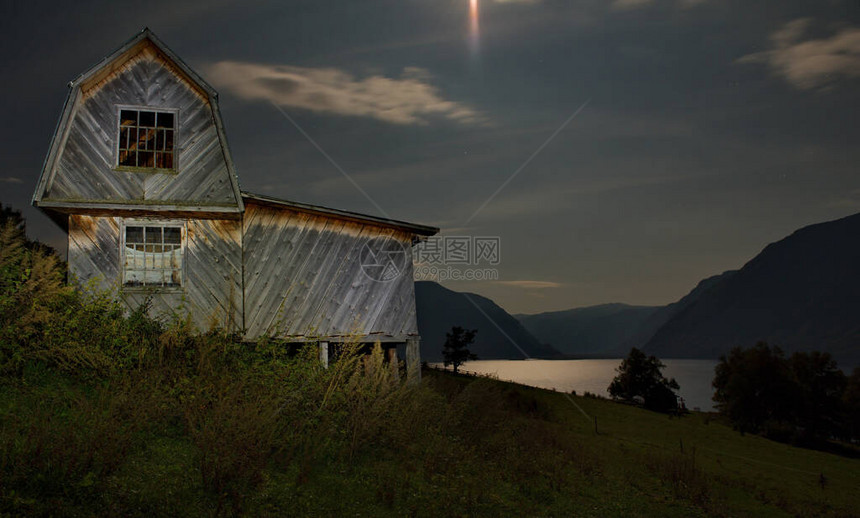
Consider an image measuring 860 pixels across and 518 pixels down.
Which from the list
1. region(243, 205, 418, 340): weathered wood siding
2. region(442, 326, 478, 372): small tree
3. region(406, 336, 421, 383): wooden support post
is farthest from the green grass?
region(442, 326, 478, 372): small tree

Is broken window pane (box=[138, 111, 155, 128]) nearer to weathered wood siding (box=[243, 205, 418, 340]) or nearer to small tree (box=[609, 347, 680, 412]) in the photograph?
weathered wood siding (box=[243, 205, 418, 340])

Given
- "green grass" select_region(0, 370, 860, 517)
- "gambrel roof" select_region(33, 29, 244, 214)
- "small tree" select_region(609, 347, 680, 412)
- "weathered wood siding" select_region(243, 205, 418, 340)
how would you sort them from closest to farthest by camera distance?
1. "green grass" select_region(0, 370, 860, 517)
2. "gambrel roof" select_region(33, 29, 244, 214)
3. "weathered wood siding" select_region(243, 205, 418, 340)
4. "small tree" select_region(609, 347, 680, 412)

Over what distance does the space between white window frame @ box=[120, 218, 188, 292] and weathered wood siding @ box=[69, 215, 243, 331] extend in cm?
6

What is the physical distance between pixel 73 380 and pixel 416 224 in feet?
38.4

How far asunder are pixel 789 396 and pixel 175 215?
2490 inches

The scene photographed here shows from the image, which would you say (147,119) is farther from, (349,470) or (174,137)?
(349,470)

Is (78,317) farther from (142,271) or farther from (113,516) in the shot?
(113,516)

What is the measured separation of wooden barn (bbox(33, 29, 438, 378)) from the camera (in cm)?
1667

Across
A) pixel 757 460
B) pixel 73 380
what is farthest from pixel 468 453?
pixel 757 460

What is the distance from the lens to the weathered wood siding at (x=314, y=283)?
18.4 meters

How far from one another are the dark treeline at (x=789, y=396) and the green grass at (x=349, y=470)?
153ft

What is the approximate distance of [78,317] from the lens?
14.2m

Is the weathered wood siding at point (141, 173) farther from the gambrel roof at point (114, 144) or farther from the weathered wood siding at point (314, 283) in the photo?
the weathered wood siding at point (314, 283)

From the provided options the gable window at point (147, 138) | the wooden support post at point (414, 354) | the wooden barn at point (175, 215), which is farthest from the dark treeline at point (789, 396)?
the gable window at point (147, 138)
